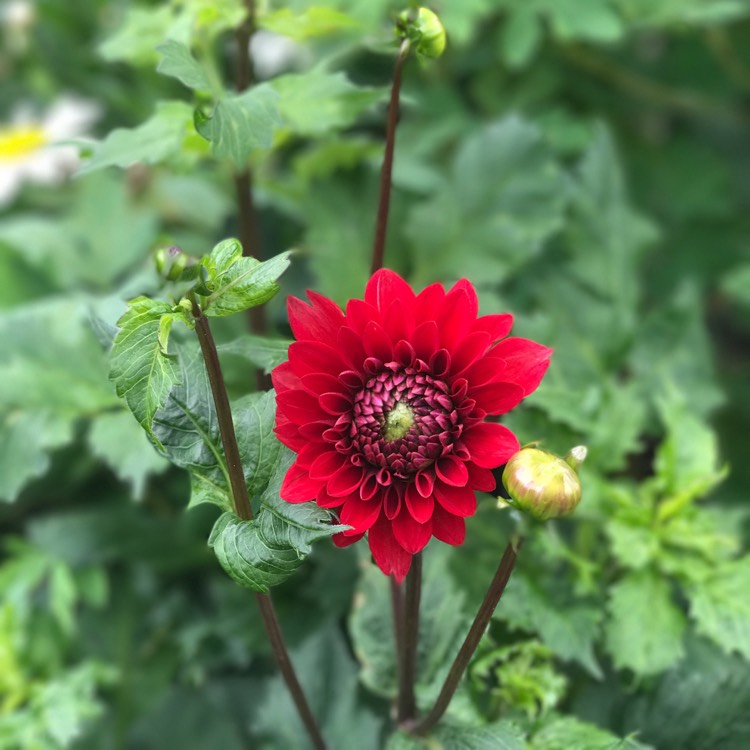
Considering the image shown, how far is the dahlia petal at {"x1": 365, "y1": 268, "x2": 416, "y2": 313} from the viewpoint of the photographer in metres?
0.54

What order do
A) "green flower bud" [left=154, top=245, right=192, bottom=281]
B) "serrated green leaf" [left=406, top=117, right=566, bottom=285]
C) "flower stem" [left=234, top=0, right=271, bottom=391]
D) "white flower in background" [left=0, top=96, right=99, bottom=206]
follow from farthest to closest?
"white flower in background" [left=0, top=96, right=99, bottom=206] < "serrated green leaf" [left=406, top=117, right=566, bottom=285] < "flower stem" [left=234, top=0, right=271, bottom=391] < "green flower bud" [left=154, top=245, right=192, bottom=281]

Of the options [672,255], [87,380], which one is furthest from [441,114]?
[87,380]

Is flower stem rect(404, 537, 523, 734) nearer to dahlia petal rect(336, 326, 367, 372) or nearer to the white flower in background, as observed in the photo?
dahlia petal rect(336, 326, 367, 372)

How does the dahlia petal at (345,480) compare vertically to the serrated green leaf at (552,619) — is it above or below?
above

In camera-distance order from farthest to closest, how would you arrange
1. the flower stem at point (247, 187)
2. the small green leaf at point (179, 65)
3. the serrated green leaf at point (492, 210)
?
the serrated green leaf at point (492, 210)
the flower stem at point (247, 187)
the small green leaf at point (179, 65)

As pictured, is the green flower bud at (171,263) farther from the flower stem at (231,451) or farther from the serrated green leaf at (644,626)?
the serrated green leaf at (644,626)

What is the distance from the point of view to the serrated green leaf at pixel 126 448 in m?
0.81

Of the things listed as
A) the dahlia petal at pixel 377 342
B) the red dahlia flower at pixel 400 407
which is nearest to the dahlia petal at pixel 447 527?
the red dahlia flower at pixel 400 407

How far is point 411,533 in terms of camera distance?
53cm

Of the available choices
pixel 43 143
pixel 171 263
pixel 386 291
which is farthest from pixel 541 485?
pixel 43 143

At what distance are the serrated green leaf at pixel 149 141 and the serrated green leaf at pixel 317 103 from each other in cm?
9

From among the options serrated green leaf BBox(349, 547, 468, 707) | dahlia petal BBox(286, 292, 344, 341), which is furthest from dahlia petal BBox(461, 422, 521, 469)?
serrated green leaf BBox(349, 547, 468, 707)

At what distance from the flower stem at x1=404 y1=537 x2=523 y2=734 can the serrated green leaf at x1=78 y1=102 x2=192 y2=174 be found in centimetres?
42

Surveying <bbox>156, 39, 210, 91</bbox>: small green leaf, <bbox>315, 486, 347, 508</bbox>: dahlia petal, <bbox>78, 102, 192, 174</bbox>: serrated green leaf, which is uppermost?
<bbox>156, 39, 210, 91</bbox>: small green leaf
